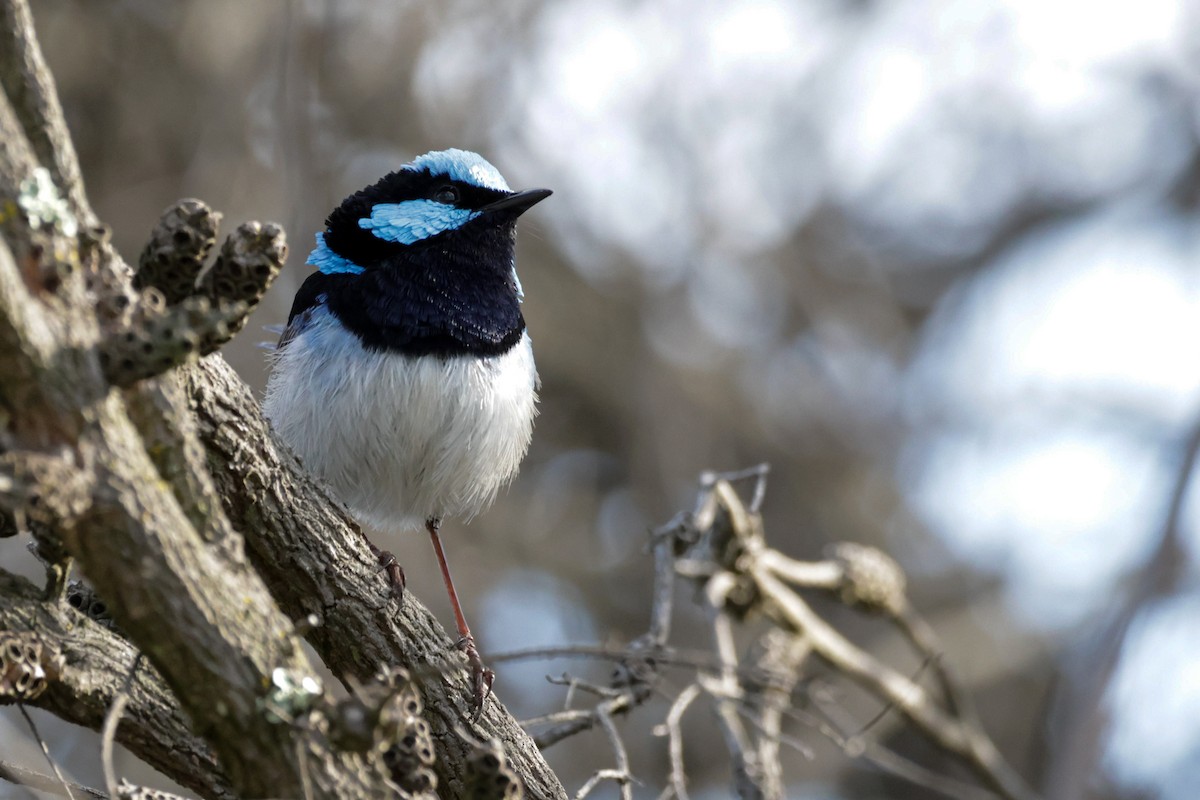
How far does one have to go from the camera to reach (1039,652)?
8.51 metres

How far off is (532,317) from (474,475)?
4.62m

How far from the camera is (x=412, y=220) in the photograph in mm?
4492

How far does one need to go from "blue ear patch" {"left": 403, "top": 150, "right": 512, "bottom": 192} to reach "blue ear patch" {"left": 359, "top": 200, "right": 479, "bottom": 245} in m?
0.13

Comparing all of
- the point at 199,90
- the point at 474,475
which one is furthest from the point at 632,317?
the point at 474,475

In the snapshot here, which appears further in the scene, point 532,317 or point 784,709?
point 532,317

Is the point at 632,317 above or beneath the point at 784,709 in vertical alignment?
above

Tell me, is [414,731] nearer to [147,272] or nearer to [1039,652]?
[147,272]

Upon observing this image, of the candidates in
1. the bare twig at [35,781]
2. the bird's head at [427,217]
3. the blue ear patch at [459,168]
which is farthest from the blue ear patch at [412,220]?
the bare twig at [35,781]

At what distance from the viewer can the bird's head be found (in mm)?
4414

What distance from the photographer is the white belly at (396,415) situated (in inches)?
162

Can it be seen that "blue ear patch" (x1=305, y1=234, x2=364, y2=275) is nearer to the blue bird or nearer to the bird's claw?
the blue bird

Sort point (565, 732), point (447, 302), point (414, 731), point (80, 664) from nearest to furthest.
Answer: point (414, 731)
point (80, 664)
point (565, 732)
point (447, 302)

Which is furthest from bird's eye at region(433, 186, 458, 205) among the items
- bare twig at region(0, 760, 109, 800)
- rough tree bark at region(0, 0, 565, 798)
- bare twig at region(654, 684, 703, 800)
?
bare twig at region(0, 760, 109, 800)

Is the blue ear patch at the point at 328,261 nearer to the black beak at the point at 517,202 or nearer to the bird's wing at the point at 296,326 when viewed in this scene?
the bird's wing at the point at 296,326
